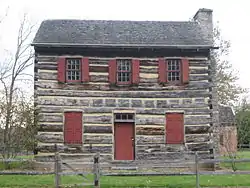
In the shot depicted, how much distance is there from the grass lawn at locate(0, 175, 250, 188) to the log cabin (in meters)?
4.95

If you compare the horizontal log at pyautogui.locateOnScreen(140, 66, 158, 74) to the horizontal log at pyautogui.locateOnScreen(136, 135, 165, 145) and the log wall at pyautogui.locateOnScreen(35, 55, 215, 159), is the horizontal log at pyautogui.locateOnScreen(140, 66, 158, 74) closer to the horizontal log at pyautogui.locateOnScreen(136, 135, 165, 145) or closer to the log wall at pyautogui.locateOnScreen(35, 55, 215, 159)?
the log wall at pyautogui.locateOnScreen(35, 55, 215, 159)

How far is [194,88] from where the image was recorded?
74.7 feet

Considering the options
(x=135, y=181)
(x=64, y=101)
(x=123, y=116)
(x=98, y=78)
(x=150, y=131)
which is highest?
(x=98, y=78)

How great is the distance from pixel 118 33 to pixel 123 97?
370 cm

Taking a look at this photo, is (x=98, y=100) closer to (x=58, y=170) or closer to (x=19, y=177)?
(x=19, y=177)

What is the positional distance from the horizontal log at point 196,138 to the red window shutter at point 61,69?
22.6ft

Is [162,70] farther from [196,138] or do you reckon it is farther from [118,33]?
[196,138]

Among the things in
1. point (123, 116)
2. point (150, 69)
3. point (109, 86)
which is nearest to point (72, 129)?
point (123, 116)

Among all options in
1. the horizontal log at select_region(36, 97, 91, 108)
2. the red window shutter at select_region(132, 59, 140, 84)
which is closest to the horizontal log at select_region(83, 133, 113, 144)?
the horizontal log at select_region(36, 97, 91, 108)

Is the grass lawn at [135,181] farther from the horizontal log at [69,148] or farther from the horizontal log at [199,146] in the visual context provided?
the horizontal log at [199,146]

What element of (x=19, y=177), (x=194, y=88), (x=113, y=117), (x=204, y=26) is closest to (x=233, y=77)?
(x=204, y=26)

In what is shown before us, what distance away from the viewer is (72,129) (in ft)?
72.2

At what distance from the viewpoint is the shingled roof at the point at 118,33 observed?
74.2 ft

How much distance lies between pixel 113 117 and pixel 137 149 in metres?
2.00
